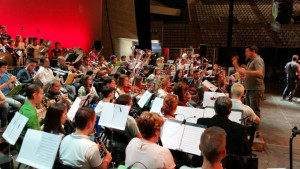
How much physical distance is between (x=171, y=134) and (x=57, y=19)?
9.98 m

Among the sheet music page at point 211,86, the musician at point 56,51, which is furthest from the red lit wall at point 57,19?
the sheet music page at point 211,86

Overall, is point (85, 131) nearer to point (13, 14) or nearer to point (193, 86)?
point (193, 86)

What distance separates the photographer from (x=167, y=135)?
290cm

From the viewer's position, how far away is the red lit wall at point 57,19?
957 cm

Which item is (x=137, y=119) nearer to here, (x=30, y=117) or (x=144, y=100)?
(x=30, y=117)

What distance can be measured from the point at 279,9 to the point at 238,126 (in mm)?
6628

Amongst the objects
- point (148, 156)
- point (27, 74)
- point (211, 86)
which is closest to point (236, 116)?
point (148, 156)

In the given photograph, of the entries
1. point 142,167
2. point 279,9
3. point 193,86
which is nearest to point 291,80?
point 279,9

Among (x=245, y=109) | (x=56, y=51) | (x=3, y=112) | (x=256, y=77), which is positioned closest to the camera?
(x=245, y=109)

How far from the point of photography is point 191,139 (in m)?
2.75

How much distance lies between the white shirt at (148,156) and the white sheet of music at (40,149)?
0.59 metres

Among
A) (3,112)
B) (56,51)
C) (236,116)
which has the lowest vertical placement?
(3,112)

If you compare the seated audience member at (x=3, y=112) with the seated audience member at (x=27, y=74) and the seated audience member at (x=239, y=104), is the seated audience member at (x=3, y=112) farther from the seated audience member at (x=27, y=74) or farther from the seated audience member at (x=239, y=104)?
the seated audience member at (x=239, y=104)

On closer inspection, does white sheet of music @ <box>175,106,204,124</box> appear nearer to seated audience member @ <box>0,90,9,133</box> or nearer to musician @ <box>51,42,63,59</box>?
seated audience member @ <box>0,90,9,133</box>
